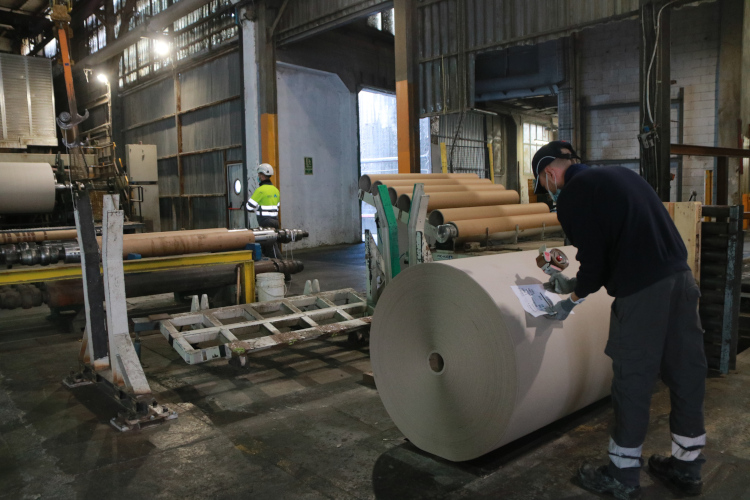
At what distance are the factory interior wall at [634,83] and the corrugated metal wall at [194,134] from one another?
25.8ft

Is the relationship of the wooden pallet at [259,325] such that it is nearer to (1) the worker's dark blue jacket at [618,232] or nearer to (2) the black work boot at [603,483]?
(2) the black work boot at [603,483]

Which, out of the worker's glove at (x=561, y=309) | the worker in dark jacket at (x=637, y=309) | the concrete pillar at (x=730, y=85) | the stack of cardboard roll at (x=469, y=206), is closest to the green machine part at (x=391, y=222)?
the stack of cardboard roll at (x=469, y=206)

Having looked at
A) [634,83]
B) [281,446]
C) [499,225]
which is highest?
[634,83]

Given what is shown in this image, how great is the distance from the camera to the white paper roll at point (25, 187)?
10164mm

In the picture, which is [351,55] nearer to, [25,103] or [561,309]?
[25,103]

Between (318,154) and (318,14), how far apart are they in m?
3.36

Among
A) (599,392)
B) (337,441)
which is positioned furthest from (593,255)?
(337,441)

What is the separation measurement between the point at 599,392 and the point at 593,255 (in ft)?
3.70

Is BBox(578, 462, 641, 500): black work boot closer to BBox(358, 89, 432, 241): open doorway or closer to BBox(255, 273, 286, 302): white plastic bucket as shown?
BBox(255, 273, 286, 302): white plastic bucket

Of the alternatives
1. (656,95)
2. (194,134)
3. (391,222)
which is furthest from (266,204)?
(194,134)

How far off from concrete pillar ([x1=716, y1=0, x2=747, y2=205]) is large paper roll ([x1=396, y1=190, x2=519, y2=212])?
6.49 meters

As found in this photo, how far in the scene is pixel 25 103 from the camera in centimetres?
1544

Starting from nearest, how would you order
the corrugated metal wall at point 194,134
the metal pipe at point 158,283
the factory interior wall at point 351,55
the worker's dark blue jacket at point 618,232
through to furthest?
the worker's dark blue jacket at point 618,232
the metal pipe at point 158,283
the factory interior wall at point 351,55
the corrugated metal wall at point 194,134

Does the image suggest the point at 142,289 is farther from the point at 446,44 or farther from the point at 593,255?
the point at 446,44
